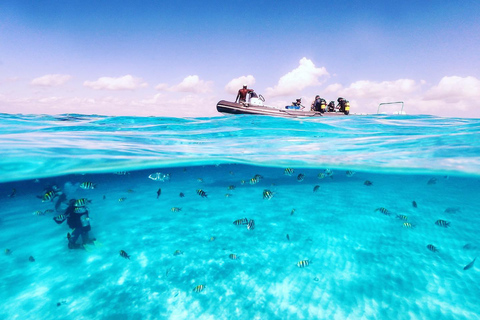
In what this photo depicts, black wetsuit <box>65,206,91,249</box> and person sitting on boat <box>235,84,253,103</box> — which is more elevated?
person sitting on boat <box>235,84,253,103</box>

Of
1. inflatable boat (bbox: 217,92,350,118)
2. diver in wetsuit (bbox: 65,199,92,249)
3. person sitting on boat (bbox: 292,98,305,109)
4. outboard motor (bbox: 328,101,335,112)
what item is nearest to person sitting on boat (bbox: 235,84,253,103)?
inflatable boat (bbox: 217,92,350,118)

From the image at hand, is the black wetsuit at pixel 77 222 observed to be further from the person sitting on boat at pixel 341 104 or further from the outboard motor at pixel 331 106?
the person sitting on boat at pixel 341 104

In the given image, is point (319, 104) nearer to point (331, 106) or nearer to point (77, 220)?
point (331, 106)

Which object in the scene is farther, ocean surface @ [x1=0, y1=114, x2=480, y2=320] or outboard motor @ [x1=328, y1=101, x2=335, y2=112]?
outboard motor @ [x1=328, y1=101, x2=335, y2=112]

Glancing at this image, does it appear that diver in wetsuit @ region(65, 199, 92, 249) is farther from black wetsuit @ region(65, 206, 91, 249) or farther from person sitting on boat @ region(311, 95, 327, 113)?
person sitting on boat @ region(311, 95, 327, 113)

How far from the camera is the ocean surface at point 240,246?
23.8 feet

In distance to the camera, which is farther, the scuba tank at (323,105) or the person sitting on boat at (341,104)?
the person sitting on boat at (341,104)

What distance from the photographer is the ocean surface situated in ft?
23.8

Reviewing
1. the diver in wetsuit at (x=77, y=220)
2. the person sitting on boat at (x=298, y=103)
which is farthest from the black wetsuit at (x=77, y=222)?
the person sitting on boat at (x=298, y=103)

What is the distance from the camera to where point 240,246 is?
11.0 meters

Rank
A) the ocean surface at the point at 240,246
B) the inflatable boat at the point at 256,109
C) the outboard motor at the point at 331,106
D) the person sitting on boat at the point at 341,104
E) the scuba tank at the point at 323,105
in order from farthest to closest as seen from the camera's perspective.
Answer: the outboard motor at the point at 331,106, the person sitting on boat at the point at 341,104, the scuba tank at the point at 323,105, the inflatable boat at the point at 256,109, the ocean surface at the point at 240,246

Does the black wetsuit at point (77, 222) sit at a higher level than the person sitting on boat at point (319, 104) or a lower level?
lower

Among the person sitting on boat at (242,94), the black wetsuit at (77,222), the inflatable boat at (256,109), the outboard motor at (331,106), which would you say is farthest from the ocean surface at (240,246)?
the outboard motor at (331,106)

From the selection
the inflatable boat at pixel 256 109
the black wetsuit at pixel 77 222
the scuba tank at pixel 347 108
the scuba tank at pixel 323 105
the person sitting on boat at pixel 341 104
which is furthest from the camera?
the person sitting on boat at pixel 341 104
